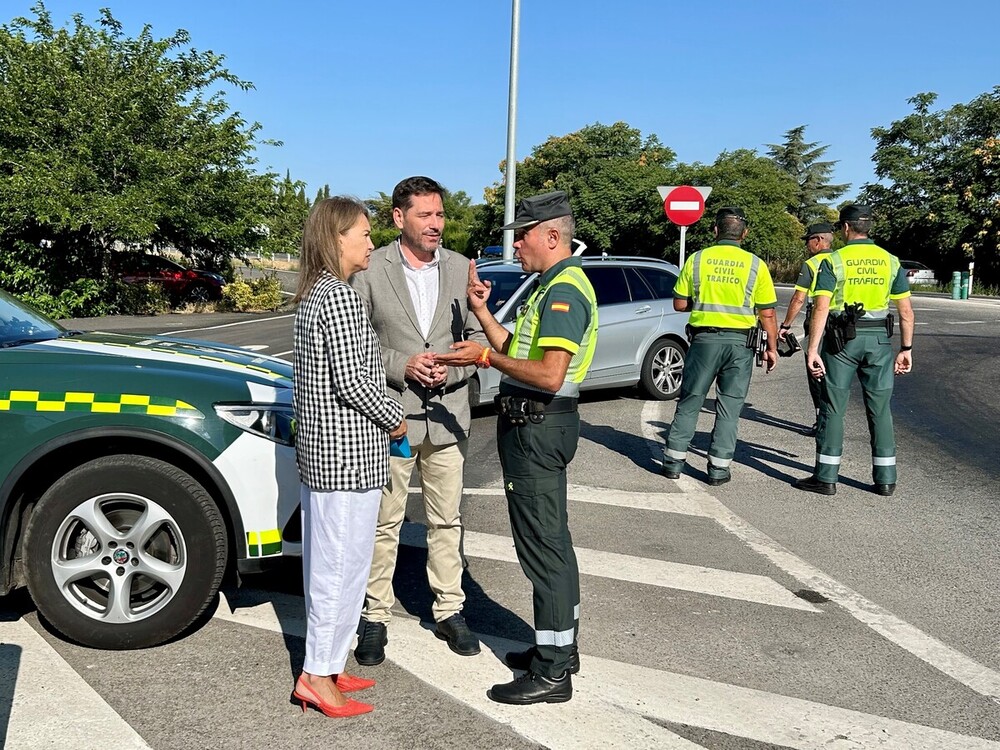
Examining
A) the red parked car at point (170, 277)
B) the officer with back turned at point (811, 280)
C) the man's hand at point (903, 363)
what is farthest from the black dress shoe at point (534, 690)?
the red parked car at point (170, 277)

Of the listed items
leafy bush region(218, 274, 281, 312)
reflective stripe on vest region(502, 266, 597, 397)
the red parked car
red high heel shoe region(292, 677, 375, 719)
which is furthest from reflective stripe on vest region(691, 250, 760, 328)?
leafy bush region(218, 274, 281, 312)

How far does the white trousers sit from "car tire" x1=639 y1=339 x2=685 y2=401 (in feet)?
24.9

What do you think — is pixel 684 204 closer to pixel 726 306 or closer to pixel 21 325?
pixel 726 306

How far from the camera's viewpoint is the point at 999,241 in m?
45.5

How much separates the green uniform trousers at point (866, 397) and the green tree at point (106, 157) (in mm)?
18492

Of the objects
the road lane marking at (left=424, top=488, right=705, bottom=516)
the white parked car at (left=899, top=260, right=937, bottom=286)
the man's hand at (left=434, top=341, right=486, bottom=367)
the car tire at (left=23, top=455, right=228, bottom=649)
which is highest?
the white parked car at (left=899, top=260, right=937, bottom=286)

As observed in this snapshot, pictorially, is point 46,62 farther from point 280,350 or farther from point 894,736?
point 894,736

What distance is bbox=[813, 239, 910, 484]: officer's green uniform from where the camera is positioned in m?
6.71

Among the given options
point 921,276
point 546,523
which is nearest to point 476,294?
point 546,523

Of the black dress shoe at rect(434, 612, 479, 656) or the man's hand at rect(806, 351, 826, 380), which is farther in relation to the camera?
the man's hand at rect(806, 351, 826, 380)

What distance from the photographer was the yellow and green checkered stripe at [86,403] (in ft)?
12.6

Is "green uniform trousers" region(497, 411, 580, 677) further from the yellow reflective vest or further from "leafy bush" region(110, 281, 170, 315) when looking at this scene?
"leafy bush" region(110, 281, 170, 315)

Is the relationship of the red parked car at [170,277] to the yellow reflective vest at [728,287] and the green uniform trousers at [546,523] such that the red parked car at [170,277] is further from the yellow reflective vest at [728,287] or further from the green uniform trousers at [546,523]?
the green uniform trousers at [546,523]

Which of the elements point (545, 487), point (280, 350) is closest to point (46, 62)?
point (280, 350)
